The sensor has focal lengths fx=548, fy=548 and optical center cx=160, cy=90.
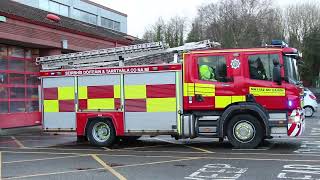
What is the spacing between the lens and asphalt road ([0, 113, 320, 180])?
1009 centimetres

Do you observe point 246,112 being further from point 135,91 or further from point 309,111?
point 309,111

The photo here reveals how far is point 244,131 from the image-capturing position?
1362 centimetres

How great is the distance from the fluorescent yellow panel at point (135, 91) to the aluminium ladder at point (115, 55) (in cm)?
82

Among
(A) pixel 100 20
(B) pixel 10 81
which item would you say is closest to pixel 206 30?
(A) pixel 100 20

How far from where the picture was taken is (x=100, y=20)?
39000 mm

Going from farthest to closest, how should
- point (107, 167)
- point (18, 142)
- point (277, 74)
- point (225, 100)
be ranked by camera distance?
1. point (18, 142)
2. point (225, 100)
3. point (277, 74)
4. point (107, 167)

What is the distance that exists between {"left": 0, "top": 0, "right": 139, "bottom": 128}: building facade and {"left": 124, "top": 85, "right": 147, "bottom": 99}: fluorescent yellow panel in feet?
22.9

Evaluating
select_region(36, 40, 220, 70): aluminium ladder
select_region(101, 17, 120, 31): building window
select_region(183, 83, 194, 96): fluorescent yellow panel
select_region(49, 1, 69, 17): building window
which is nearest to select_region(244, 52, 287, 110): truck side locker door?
select_region(183, 83, 194, 96): fluorescent yellow panel

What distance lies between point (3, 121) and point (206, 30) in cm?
5526

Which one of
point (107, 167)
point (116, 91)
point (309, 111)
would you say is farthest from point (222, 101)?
point (309, 111)

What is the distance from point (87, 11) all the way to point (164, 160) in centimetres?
2705

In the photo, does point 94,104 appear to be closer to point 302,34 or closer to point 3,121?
point 3,121

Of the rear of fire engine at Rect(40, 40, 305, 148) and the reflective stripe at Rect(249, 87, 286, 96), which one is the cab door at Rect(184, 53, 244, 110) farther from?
the reflective stripe at Rect(249, 87, 286, 96)

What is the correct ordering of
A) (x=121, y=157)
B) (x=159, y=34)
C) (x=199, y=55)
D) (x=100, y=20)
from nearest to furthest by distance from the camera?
(x=121, y=157) → (x=199, y=55) → (x=100, y=20) → (x=159, y=34)
